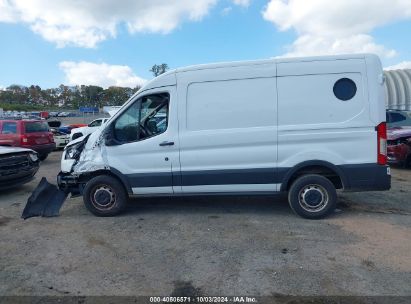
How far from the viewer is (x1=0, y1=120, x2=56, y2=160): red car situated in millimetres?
12938

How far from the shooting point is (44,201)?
6.58 m

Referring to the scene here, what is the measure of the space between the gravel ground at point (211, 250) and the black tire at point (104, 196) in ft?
0.64

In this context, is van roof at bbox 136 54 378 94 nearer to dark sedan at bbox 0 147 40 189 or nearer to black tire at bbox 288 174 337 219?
black tire at bbox 288 174 337 219

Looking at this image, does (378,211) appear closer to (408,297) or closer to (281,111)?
(281,111)

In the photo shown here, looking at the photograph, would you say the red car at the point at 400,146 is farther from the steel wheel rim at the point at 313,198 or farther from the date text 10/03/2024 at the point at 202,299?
the date text 10/03/2024 at the point at 202,299

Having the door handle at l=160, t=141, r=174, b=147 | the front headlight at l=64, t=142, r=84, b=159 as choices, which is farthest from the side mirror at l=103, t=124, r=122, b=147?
the door handle at l=160, t=141, r=174, b=147

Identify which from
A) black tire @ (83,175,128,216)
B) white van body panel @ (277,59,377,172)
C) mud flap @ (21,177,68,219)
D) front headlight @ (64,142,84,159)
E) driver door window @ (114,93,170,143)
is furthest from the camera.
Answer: mud flap @ (21,177,68,219)

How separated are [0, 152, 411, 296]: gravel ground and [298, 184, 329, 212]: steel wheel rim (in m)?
0.25

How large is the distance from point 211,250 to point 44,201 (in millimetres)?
3667

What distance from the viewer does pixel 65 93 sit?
418 feet

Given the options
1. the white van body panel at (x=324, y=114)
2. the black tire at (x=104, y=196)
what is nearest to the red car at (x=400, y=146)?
the white van body panel at (x=324, y=114)

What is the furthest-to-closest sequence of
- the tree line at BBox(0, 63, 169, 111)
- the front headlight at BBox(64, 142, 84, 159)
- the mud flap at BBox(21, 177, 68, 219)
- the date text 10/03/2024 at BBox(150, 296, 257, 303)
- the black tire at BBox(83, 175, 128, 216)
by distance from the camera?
the tree line at BBox(0, 63, 169, 111)
the mud flap at BBox(21, 177, 68, 219)
the front headlight at BBox(64, 142, 84, 159)
the black tire at BBox(83, 175, 128, 216)
the date text 10/03/2024 at BBox(150, 296, 257, 303)

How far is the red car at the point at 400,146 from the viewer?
988 cm

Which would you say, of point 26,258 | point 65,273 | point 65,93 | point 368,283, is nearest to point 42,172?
point 26,258
